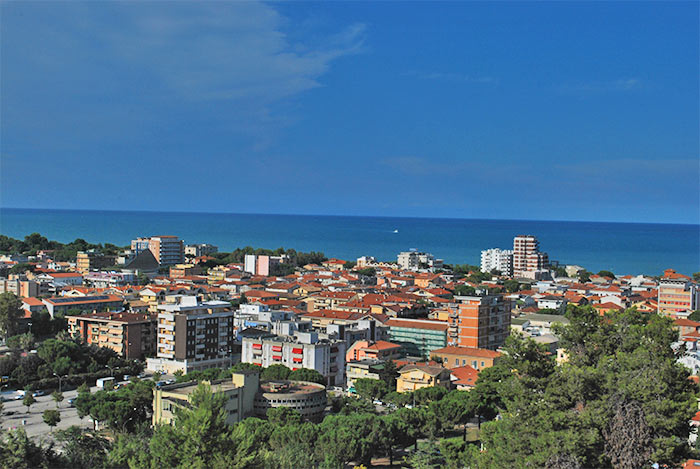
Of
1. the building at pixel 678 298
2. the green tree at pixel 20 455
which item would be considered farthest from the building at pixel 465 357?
the green tree at pixel 20 455

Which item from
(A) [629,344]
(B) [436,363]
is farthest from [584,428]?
(B) [436,363]

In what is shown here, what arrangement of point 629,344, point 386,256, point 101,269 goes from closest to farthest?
point 629,344 < point 101,269 < point 386,256

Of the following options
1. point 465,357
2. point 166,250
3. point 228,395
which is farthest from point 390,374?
point 166,250

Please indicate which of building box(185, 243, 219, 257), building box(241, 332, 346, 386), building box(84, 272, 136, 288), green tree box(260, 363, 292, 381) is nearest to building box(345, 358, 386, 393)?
building box(241, 332, 346, 386)

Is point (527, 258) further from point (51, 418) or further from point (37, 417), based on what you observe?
point (51, 418)

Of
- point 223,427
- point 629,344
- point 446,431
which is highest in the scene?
point 629,344

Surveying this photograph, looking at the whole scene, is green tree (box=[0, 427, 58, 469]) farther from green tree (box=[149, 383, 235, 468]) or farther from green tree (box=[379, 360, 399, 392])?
green tree (box=[379, 360, 399, 392])

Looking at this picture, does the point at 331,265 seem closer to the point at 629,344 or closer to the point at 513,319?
the point at 513,319
